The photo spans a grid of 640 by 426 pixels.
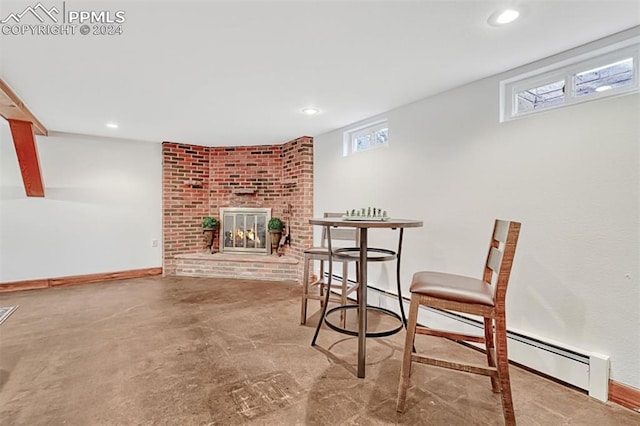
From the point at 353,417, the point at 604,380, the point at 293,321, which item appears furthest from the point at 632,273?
the point at 293,321

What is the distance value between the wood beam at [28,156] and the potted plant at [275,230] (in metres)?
3.08

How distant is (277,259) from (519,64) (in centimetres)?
376

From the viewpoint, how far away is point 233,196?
5.34m

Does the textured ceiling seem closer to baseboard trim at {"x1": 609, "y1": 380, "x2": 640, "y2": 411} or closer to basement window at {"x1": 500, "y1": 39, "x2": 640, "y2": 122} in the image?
basement window at {"x1": 500, "y1": 39, "x2": 640, "y2": 122}

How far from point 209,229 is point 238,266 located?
0.85 meters

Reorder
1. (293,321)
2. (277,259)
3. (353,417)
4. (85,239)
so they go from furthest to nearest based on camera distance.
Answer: (277,259)
(85,239)
(293,321)
(353,417)

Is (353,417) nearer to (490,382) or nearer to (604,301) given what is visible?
(490,382)

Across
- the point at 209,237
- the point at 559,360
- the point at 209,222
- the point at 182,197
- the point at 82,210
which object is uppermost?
the point at 182,197

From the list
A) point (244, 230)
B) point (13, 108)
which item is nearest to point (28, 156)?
point (13, 108)

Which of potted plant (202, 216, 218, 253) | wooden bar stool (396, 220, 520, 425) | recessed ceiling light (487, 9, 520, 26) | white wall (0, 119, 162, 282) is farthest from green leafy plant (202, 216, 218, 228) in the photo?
recessed ceiling light (487, 9, 520, 26)

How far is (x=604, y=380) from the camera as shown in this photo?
1752 mm

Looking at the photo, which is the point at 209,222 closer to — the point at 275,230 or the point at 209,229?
the point at 209,229

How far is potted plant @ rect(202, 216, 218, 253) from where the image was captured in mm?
5102

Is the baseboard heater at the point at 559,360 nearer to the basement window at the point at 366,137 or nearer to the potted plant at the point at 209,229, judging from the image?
the basement window at the point at 366,137
